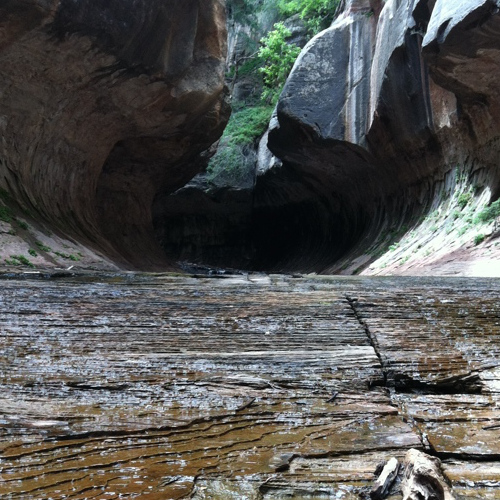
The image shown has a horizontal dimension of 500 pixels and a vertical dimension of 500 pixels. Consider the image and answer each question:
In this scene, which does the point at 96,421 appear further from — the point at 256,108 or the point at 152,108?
the point at 256,108

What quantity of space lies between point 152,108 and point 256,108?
40.0 feet

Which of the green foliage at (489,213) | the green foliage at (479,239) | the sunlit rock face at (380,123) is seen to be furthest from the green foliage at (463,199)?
the green foliage at (479,239)

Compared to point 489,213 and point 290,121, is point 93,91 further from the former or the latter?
point 489,213

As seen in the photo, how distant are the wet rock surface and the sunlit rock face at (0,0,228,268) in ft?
20.0

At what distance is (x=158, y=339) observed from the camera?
7.18 ft

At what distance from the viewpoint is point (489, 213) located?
8508 millimetres

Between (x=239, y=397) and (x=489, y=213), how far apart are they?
8210 mm

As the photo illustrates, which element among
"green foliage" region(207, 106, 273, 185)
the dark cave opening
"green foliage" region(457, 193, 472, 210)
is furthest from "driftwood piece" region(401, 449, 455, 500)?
"green foliage" region(207, 106, 273, 185)

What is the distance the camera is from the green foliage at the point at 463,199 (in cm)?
979

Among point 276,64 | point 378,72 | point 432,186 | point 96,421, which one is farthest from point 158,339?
point 276,64

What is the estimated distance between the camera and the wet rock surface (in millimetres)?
1305

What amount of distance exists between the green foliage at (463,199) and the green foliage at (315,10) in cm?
1181

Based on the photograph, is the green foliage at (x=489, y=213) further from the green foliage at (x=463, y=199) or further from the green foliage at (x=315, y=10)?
the green foliage at (x=315, y=10)

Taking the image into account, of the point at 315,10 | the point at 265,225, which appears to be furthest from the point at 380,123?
the point at 315,10
